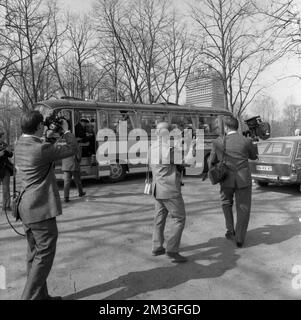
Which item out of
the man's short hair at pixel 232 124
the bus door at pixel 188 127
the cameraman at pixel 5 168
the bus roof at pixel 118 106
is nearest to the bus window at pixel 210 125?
the bus roof at pixel 118 106

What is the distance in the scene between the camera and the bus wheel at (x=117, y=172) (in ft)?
40.1

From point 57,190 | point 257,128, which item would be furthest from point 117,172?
point 57,190

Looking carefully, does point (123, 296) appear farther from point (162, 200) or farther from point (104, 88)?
point (104, 88)

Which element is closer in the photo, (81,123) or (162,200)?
(162,200)

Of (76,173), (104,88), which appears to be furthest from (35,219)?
(104,88)

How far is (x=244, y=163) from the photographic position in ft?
18.1

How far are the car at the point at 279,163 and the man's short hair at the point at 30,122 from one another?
757cm

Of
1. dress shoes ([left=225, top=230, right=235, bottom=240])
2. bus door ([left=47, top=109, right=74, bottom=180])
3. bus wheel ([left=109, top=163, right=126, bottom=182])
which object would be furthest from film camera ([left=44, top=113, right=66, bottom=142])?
bus wheel ([left=109, top=163, right=126, bottom=182])

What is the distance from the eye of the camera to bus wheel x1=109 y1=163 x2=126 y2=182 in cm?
1221

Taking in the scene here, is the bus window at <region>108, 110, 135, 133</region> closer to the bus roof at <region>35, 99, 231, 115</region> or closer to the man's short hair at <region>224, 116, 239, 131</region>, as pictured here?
the bus roof at <region>35, 99, 231, 115</region>

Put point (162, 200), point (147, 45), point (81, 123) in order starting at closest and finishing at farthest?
point (162, 200) < point (81, 123) < point (147, 45)

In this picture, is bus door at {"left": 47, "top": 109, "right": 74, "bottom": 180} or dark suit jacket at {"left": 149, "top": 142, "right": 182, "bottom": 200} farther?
bus door at {"left": 47, "top": 109, "right": 74, "bottom": 180}
